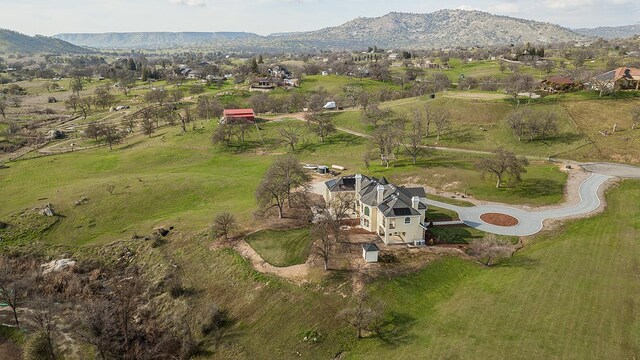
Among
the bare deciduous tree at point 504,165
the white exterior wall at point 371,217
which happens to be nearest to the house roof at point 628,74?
the bare deciduous tree at point 504,165

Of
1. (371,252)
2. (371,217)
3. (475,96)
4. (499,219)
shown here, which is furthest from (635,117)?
(371,252)

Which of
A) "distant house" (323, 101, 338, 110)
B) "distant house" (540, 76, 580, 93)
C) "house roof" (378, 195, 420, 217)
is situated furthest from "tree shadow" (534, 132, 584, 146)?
"distant house" (323, 101, 338, 110)

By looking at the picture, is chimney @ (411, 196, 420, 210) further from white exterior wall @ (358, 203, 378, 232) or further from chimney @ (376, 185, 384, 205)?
white exterior wall @ (358, 203, 378, 232)

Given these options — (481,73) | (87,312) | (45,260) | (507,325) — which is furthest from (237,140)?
(481,73)

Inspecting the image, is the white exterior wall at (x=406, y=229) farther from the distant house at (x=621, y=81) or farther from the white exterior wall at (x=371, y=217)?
the distant house at (x=621, y=81)

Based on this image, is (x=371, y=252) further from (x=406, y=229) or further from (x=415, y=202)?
(x=415, y=202)

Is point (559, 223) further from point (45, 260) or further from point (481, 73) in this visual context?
point (481, 73)
